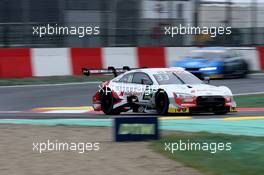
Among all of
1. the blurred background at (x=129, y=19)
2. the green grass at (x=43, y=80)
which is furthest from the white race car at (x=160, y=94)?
the blurred background at (x=129, y=19)

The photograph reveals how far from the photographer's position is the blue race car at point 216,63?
Answer: 24406 mm

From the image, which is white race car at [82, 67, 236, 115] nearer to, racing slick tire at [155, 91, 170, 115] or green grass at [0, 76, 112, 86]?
racing slick tire at [155, 91, 170, 115]

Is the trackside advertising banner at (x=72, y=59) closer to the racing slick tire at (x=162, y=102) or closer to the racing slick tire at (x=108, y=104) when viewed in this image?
the racing slick tire at (x=108, y=104)

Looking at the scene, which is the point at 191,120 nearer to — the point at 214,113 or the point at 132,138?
the point at 214,113

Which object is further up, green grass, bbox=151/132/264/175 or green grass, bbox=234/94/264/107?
green grass, bbox=151/132/264/175

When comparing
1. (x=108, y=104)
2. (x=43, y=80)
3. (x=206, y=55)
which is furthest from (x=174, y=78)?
A: (x=206, y=55)

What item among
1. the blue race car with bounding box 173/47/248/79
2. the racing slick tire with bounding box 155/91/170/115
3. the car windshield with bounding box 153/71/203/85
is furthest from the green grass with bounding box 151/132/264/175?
the blue race car with bounding box 173/47/248/79

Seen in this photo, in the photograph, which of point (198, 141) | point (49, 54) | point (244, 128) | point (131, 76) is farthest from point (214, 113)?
point (49, 54)

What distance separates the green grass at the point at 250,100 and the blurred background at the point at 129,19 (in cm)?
656

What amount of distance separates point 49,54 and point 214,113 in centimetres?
927

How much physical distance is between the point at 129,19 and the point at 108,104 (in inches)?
374

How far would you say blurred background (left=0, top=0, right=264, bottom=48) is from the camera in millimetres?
23000

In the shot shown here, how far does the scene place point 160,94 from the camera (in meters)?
14.5

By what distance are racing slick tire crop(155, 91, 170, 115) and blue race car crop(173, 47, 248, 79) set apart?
9.36 metres
